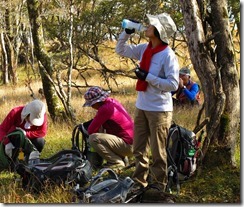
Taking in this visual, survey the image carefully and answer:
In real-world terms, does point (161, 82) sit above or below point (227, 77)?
above

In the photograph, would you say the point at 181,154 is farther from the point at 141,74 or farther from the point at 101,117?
the point at 101,117

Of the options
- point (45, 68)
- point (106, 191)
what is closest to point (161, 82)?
point (106, 191)

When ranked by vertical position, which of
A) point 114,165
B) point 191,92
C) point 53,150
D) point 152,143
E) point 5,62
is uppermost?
point 152,143

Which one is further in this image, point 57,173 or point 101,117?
point 101,117

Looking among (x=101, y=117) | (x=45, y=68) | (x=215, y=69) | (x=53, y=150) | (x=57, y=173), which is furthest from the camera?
(x=45, y=68)

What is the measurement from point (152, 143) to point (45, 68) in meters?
5.00

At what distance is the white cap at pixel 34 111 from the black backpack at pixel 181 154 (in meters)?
1.77

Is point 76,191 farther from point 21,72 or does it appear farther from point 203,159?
point 21,72

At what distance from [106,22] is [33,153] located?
943 cm

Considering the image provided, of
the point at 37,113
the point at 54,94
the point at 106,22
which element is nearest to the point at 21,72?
the point at 106,22

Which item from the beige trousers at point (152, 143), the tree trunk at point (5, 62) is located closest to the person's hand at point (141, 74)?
the beige trousers at point (152, 143)

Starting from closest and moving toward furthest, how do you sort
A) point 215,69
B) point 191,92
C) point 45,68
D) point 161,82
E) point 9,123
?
point 161,82 → point 215,69 → point 9,123 → point 191,92 → point 45,68

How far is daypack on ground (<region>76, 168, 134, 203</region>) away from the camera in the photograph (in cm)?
427

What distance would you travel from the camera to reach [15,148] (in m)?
5.89
